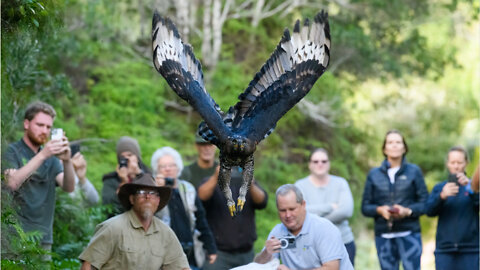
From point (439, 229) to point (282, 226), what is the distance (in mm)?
2690

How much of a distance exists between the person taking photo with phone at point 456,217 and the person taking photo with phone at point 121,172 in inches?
123

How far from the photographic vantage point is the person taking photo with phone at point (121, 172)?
26.0 feet

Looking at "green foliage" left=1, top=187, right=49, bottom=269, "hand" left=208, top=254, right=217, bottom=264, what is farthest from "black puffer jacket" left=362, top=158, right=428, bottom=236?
"green foliage" left=1, top=187, right=49, bottom=269

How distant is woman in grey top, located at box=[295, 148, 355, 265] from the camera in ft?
28.9

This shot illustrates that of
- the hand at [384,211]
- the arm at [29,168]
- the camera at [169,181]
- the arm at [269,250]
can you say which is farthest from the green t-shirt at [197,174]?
the arm at [269,250]

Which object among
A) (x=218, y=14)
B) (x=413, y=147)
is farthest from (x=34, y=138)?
(x=413, y=147)

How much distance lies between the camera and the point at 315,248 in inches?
259

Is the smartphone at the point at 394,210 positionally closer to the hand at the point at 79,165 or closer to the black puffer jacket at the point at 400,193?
the black puffer jacket at the point at 400,193

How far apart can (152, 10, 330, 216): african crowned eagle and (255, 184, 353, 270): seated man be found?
1.38 ft

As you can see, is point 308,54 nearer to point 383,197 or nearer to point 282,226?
point 282,226

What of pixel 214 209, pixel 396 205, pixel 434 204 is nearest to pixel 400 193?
pixel 396 205

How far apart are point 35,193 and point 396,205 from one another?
12.5ft

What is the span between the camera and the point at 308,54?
7047 mm

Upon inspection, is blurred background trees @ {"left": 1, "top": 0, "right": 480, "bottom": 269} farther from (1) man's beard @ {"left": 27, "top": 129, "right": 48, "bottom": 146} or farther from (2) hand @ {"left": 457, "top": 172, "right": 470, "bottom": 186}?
(2) hand @ {"left": 457, "top": 172, "right": 470, "bottom": 186}
